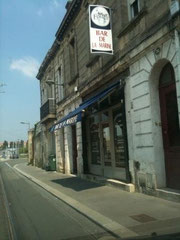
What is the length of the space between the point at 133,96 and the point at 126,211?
4.00 metres

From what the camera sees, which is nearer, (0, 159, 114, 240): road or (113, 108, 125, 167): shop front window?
(0, 159, 114, 240): road

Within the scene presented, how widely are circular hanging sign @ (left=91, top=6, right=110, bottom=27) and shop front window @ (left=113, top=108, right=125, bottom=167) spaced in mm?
3151

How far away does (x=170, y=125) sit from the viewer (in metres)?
9.32

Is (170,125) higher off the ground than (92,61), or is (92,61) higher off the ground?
(92,61)

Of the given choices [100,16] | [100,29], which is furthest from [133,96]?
[100,16]

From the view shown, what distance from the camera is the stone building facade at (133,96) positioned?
9031 mm

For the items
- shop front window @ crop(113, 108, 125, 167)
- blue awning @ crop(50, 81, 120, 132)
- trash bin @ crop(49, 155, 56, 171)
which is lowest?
trash bin @ crop(49, 155, 56, 171)

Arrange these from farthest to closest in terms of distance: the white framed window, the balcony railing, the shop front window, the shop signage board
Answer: the balcony railing
the white framed window
the shop front window
the shop signage board

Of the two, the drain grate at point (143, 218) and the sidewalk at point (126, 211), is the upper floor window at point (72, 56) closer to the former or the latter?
the sidewalk at point (126, 211)

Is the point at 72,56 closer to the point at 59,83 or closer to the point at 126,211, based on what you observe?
the point at 59,83

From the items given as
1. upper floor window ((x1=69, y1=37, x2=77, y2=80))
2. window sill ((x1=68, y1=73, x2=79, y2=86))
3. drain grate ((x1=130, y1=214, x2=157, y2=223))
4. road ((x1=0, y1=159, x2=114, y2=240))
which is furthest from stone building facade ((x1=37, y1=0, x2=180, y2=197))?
road ((x1=0, y1=159, x2=114, y2=240))

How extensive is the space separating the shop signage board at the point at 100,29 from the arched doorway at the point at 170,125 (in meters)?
2.86

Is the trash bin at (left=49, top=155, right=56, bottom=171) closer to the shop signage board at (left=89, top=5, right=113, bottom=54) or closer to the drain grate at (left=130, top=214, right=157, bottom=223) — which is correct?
the shop signage board at (left=89, top=5, right=113, bottom=54)

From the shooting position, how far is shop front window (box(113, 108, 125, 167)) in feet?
40.5
